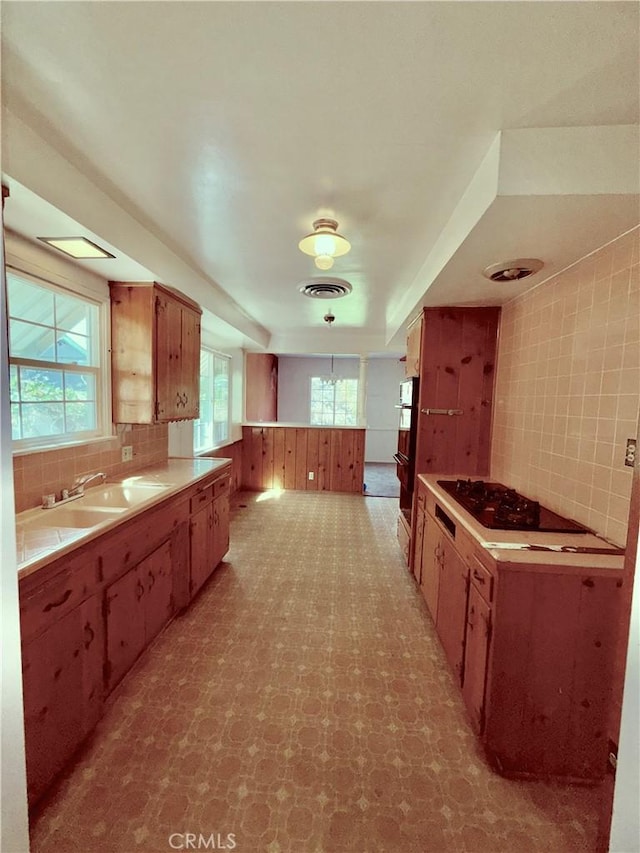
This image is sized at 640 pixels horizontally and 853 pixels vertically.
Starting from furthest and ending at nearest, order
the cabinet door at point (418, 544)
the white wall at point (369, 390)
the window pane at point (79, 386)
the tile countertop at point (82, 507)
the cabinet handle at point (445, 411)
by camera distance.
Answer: the white wall at point (369, 390)
the cabinet handle at point (445, 411)
the cabinet door at point (418, 544)
the window pane at point (79, 386)
the tile countertop at point (82, 507)

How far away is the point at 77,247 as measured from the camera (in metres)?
1.85

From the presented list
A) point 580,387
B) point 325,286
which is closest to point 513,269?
point 580,387

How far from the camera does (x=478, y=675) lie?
1523mm

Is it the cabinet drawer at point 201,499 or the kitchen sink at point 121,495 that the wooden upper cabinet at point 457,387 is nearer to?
the cabinet drawer at point 201,499

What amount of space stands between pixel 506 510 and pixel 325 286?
6.97 ft

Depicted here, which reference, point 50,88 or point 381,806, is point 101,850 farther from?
point 50,88

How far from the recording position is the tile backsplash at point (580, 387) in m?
1.50

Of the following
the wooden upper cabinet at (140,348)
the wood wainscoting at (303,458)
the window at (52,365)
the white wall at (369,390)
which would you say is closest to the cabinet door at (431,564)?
the wooden upper cabinet at (140,348)

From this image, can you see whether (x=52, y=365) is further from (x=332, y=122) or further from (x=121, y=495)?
(x=332, y=122)

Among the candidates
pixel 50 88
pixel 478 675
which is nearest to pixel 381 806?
pixel 478 675

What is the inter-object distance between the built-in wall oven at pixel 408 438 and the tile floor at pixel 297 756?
1.02 meters

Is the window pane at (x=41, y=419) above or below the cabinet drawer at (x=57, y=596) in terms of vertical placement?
above


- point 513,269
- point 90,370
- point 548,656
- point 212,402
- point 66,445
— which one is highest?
point 513,269

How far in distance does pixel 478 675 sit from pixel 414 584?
1.40 m
